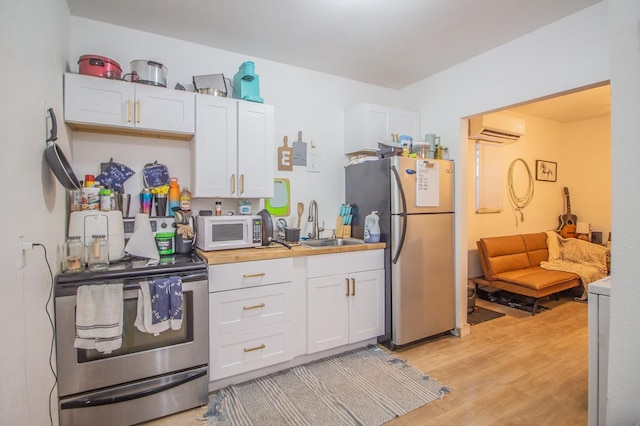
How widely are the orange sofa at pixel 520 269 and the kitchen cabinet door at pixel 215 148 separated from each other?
3.34 m

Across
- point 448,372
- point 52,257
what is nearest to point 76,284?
point 52,257

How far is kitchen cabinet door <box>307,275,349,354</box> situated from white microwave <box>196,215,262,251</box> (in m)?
0.57

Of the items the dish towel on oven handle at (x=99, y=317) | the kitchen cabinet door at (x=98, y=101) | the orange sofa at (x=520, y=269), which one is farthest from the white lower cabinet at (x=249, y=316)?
the orange sofa at (x=520, y=269)

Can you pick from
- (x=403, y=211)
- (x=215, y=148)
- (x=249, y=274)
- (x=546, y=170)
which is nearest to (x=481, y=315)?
(x=403, y=211)

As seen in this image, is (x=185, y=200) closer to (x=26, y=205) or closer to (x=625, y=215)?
(x=26, y=205)

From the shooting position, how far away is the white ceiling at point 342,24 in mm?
2107

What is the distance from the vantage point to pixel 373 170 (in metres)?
2.90

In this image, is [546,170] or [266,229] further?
[546,170]

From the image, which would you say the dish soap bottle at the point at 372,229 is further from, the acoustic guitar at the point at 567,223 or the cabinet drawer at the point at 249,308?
the acoustic guitar at the point at 567,223

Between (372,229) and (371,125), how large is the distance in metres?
1.09

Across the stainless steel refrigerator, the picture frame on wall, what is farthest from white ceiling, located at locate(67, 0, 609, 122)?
the picture frame on wall

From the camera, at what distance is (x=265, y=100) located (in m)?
2.94

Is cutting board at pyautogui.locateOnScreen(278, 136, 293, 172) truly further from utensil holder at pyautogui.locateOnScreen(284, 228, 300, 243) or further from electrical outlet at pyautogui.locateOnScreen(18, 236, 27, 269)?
electrical outlet at pyautogui.locateOnScreen(18, 236, 27, 269)

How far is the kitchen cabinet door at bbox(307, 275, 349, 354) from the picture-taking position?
2.45 metres
